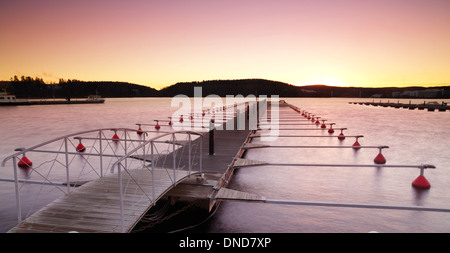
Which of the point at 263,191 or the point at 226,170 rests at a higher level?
the point at 226,170

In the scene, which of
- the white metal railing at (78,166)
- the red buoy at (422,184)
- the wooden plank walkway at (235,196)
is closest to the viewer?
the wooden plank walkway at (235,196)

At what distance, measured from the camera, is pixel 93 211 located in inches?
251

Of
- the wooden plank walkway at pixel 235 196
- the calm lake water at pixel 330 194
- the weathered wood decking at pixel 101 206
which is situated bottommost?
the calm lake water at pixel 330 194

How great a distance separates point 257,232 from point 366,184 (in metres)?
7.54

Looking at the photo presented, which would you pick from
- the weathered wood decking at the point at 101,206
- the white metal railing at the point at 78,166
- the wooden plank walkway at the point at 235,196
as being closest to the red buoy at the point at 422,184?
the wooden plank walkway at the point at 235,196

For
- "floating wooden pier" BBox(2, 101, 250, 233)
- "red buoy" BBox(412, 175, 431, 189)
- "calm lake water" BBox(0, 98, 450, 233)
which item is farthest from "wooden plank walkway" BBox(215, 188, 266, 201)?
"red buoy" BBox(412, 175, 431, 189)

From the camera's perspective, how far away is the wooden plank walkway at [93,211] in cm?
576

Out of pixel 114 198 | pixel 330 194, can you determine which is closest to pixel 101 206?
pixel 114 198

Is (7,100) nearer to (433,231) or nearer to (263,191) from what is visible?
(263,191)

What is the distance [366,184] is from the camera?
13.9 m

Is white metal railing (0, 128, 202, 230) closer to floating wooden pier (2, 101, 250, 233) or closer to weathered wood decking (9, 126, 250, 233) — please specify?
floating wooden pier (2, 101, 250, 233)

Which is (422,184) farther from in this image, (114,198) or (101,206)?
(101,206)

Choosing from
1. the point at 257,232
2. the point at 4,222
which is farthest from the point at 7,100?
the point at 257,232

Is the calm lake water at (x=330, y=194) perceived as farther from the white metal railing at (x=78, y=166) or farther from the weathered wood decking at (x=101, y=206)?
the weathered wood decking at (x=101, y=206)
